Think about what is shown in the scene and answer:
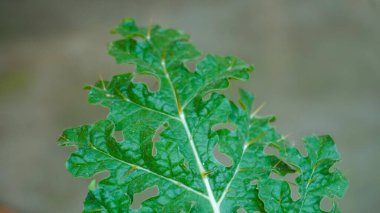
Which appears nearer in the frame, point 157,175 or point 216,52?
point 157,175

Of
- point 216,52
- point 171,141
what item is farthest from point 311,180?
point 216,52

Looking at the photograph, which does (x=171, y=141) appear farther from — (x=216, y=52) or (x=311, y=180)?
(x=216, y=52)

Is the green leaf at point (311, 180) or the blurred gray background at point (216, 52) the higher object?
the blurred gray background at point (216, 52)

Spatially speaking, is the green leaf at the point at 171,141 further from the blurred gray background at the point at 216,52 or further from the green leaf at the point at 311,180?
the blurred gray background at the point at 216,52

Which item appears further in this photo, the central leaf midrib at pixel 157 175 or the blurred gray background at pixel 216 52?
the blurred gray background at pixel 216 52

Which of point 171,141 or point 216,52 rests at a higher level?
point 216,52

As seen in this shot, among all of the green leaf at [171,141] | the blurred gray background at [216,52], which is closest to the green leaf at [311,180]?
the green leaf at [171,141]
